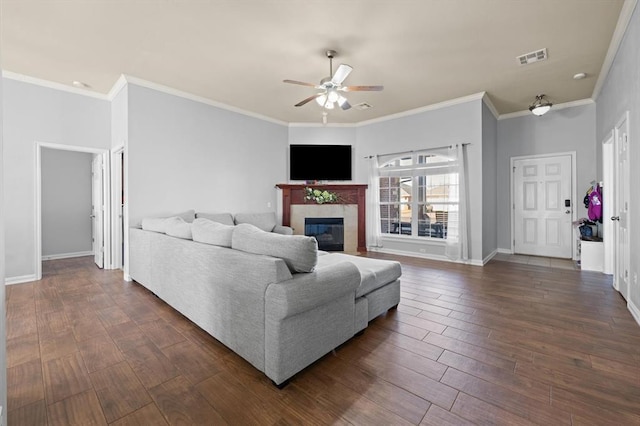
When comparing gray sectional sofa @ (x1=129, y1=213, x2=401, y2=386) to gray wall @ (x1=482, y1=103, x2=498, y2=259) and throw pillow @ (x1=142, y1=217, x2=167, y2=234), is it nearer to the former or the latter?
throw pillow @ (x1=142, y1=217, x2=167, y2=234)

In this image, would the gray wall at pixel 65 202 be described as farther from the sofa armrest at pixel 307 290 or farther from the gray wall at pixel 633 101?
the gray wall at pixel 633 101

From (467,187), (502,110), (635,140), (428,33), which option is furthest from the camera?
(502,110)

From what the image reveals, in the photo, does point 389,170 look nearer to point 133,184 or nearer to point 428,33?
point 428,33

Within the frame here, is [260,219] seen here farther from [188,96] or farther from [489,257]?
[489,257]

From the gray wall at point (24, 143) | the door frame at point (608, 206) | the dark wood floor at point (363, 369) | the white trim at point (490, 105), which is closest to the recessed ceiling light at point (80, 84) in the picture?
the gray wall at point (24, 143)

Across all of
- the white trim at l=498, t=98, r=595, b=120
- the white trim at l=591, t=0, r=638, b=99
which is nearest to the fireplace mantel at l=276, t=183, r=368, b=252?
the white trim at l=498, t=98, r=595, b=120

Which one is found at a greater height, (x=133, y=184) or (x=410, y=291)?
(x=133, y=184)

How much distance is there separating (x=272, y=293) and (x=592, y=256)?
526cm

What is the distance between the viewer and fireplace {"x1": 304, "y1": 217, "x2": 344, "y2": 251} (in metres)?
6.39

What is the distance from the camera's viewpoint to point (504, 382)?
180 centimetres

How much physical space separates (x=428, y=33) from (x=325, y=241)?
14.3 ft

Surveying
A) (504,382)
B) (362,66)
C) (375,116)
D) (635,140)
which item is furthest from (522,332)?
(375,116)

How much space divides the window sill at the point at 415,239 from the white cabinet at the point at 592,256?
2.00 metres

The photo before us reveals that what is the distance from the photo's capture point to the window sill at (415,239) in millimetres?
5531
